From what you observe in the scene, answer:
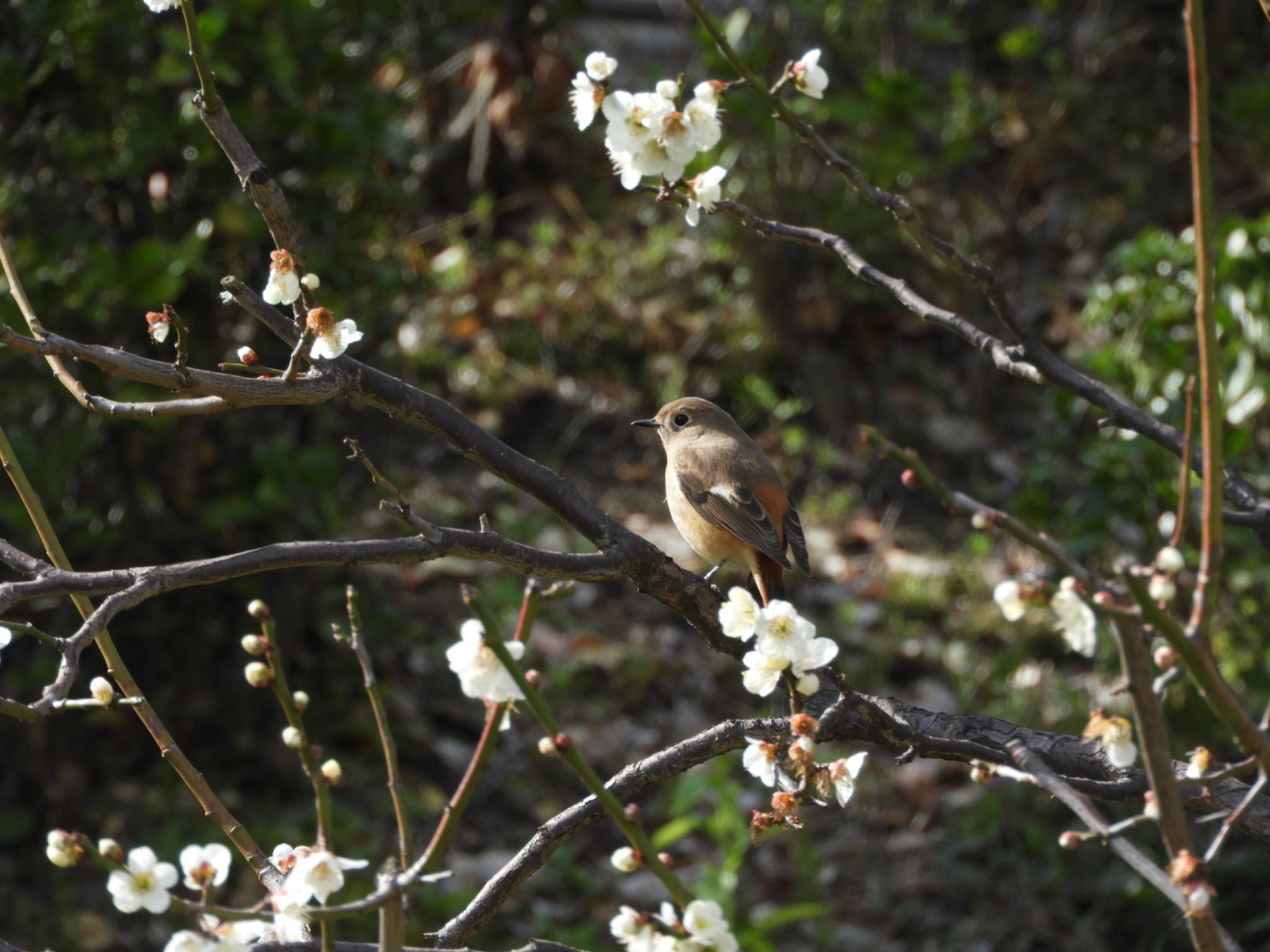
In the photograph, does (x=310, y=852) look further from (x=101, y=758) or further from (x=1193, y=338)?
(x=1193, y=338)

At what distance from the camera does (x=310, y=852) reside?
53.2 inches

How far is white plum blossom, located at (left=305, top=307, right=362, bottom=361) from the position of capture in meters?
1.63

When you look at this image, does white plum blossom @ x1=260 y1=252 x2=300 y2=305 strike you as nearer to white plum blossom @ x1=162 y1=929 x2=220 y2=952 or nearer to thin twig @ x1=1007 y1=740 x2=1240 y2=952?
white plum blossom @ x1=162 y1=929 x2=220 y2=952

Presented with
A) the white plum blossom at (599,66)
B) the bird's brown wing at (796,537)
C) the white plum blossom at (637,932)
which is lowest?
the white plum blossom at (637,932)

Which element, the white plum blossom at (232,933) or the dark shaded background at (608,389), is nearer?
the white plum blossom at (232,933)

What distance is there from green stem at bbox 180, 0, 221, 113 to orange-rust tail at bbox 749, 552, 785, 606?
101 inches

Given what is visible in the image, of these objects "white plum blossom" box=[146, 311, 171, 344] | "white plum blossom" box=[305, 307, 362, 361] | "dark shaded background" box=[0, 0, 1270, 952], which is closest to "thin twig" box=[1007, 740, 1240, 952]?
"white plum blossom" box=[305, 307, 362, 361]

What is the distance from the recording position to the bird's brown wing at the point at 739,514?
3896mm

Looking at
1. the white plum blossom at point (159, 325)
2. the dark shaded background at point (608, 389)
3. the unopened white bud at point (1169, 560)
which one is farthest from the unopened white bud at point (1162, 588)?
the dark shaded background at point (608, 389)

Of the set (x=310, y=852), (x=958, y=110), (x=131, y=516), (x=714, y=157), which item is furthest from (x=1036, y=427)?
(x=310, y=852)

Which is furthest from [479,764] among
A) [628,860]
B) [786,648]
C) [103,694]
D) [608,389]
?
[608,389]

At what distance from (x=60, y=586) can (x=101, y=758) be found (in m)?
3.28

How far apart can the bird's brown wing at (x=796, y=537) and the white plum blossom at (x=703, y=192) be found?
209 centimetres

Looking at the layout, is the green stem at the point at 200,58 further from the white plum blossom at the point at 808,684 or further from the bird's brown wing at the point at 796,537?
the bird's brown wing at the point at 796,537
